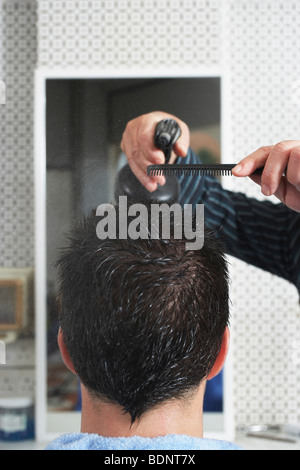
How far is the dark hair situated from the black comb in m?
0.15

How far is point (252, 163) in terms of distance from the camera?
78 cm

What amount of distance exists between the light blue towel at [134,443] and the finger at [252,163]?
0.45 m

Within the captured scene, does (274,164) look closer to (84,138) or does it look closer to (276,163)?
(276,163)

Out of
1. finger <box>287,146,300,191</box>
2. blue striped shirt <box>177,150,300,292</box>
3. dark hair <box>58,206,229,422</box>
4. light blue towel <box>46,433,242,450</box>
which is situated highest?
finger <box>287,146,300,191</box>

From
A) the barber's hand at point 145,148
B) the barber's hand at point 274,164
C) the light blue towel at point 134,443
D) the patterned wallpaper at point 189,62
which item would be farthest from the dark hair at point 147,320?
the patterned wallpaper at point 189,62

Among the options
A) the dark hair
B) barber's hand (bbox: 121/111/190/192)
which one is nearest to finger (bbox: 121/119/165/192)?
barber's hand (bbox: 121/111/190/192)

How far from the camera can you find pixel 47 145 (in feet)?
3.63

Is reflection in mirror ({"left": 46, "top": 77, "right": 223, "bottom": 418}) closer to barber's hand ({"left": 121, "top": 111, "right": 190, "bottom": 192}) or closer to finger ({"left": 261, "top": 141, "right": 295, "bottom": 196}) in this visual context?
barber's hand ({"left": 121, "top": 111, "right": 190, "bottom": 192})

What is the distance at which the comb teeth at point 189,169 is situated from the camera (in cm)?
82

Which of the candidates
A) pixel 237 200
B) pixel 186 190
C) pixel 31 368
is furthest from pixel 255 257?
pixel 31 368

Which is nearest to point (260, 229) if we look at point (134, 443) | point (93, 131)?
point (93, 131)

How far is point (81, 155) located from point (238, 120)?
444mm

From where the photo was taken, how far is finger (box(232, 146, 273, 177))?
774 mm

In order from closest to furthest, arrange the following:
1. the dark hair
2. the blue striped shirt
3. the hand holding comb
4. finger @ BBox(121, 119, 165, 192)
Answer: the dark hair < the hand holding comb < finger @ BBox(121, 119, 165, 192) < the blue striped shirt
